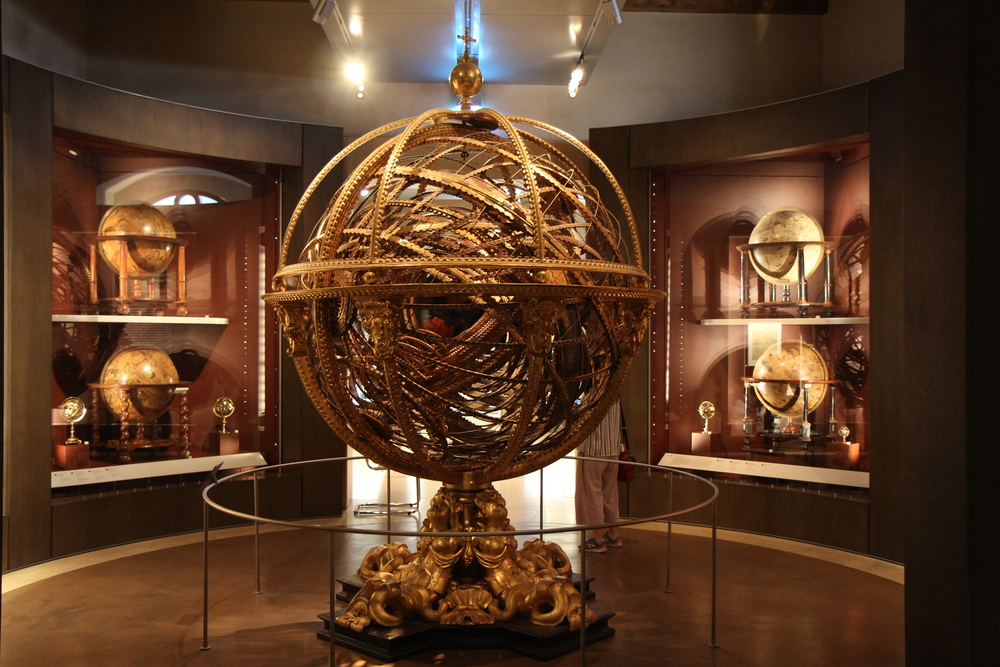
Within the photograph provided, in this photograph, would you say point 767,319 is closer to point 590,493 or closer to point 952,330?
point 590,493

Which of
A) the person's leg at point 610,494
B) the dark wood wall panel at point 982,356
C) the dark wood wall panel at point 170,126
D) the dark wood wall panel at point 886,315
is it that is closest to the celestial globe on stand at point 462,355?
the person's leg at point 610,494

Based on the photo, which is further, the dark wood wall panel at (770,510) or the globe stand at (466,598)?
the dark wood wall panel at (770,510)

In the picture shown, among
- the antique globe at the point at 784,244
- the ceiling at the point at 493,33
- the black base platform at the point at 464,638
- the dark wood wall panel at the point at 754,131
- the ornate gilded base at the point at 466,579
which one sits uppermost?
the ceiling at the point at 493,33

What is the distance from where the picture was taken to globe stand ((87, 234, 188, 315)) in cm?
568

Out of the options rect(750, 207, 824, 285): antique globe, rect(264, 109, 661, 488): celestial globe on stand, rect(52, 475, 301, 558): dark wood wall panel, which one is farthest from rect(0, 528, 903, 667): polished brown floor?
rect(750, 207, 824, 285): antique globe

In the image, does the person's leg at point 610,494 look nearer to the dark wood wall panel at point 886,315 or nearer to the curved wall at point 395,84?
the dark wood wall panel at point 886,315

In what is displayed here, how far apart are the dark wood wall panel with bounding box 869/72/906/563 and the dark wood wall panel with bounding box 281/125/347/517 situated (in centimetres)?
359

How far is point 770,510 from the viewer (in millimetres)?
5789

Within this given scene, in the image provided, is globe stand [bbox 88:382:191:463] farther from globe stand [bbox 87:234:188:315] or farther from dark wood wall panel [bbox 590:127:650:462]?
dark wood wall panel [bbox 590:127:650:462]

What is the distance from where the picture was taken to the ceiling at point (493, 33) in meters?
5.38

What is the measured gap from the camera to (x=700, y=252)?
6.36 m

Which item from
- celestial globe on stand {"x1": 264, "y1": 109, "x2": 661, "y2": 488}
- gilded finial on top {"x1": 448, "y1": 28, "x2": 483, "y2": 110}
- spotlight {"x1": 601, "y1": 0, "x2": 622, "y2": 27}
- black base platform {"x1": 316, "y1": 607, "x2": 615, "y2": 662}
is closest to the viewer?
celestial globe on stand {"x1": 264, "y1": 109, "x2": 661, "y2": 488}

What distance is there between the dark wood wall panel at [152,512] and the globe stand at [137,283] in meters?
1.24

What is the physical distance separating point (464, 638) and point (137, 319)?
343cm
